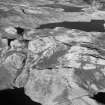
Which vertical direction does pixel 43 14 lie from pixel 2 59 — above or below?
above

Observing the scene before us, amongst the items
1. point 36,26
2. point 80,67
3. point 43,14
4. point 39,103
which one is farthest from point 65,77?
point 43,14

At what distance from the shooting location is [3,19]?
59.6ft

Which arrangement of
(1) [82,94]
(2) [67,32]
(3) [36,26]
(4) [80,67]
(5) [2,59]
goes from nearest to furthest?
(1) [82,94] → (4) [80,67] → (5) [2,59] → (2) [67,32] → (3) [36,26]

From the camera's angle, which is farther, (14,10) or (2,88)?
(14,10)

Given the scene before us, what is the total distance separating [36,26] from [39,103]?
999cm

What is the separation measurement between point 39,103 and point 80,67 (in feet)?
9.67

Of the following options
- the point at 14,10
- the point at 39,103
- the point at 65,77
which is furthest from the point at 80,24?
the point at 39,103

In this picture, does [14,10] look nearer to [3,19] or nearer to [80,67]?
[3,19]

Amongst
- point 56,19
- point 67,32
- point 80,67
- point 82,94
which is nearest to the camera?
point 82,94

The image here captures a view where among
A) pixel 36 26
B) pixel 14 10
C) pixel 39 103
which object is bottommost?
pixel 39 103

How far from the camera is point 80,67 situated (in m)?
10.3

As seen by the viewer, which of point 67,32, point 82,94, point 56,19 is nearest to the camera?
point 82,94

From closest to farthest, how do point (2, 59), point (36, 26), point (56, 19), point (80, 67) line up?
point (80, 67) < point (2, 59) < point (36, 26) < point (56, 19)

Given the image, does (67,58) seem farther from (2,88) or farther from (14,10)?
(14,10)
